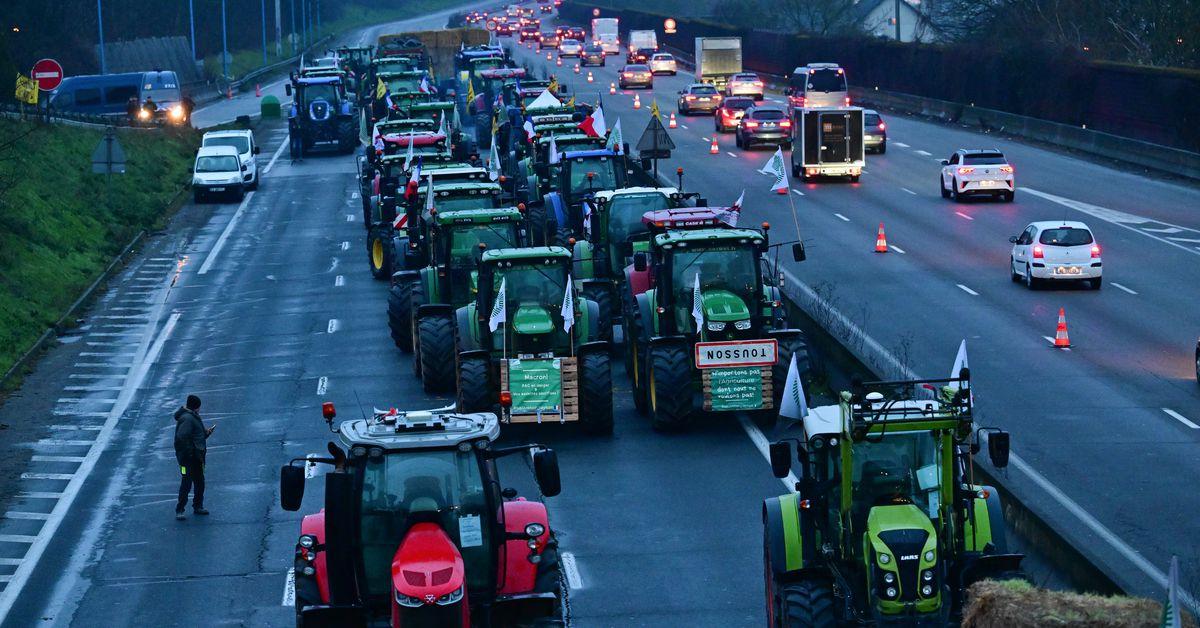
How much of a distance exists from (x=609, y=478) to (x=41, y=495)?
7448 millimetres

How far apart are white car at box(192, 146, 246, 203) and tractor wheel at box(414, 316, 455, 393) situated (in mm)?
30842

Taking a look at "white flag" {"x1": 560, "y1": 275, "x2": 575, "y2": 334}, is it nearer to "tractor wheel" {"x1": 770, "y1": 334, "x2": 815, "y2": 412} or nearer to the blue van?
"tractor wheel" {"x1": 770, "y1": 334, "x2": 815, "y2": 412}

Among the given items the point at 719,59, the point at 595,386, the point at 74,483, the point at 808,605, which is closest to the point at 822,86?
the point at 719,59

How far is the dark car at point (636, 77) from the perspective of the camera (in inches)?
3957

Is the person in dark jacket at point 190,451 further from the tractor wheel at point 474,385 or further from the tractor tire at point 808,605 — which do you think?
the tractor tire at point 808,605

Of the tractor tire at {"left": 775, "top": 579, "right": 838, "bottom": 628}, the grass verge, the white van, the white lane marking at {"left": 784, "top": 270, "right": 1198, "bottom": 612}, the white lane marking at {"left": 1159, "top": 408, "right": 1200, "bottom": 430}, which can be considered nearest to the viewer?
the tractor tire at {"left": 775, "top": 579, "right": 838, "bottom": 628}

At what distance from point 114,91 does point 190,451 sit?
222 ft

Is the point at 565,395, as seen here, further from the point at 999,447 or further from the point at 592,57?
the point at 592,57

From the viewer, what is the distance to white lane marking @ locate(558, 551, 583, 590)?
18672mm

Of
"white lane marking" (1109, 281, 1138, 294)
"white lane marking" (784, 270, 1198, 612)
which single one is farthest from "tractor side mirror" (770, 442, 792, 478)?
"white lane marking" (1109, 281, 1138, 294)

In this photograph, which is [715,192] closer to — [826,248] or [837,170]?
[837,170]

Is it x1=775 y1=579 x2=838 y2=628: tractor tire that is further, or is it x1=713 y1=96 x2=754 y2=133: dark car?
x1=713 y1=96 x2=754 y2=133: dark car

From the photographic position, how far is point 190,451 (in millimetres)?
21594

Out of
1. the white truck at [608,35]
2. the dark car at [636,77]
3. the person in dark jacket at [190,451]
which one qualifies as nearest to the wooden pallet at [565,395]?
the person in dark jacket at [190,451]
